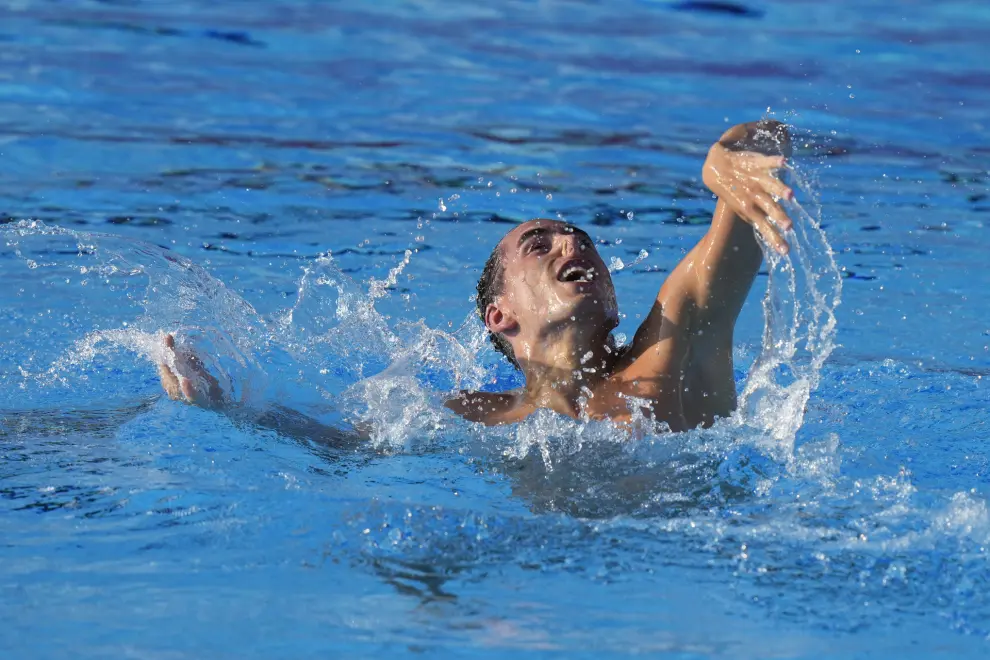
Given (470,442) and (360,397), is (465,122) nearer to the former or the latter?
(360,397)

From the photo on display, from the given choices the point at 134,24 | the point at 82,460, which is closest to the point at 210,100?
the point at 134,24

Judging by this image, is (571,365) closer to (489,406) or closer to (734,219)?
(489,406)

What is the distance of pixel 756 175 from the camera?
2.86m

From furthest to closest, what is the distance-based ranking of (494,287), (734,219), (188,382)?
(494,287)
(188,382)
(734,219)

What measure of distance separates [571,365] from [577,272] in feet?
0.87

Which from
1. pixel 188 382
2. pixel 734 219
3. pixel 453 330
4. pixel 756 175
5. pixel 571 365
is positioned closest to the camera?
pixel 756 175

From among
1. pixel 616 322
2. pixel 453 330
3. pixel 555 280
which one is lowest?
pixel 453 330

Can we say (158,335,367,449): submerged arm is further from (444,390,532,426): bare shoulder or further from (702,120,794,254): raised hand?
(702,120,794,254): raised hand

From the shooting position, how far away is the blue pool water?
8.18ft

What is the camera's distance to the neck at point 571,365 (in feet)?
11.0

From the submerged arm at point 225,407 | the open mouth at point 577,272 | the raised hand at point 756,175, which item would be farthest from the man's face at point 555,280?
the submerged arm at point 225,407

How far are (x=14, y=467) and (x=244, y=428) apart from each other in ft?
1.99

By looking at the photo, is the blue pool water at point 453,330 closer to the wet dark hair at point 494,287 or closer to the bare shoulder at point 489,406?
the bare shoulder at point 489,406

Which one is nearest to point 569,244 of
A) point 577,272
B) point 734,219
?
point 577,272
